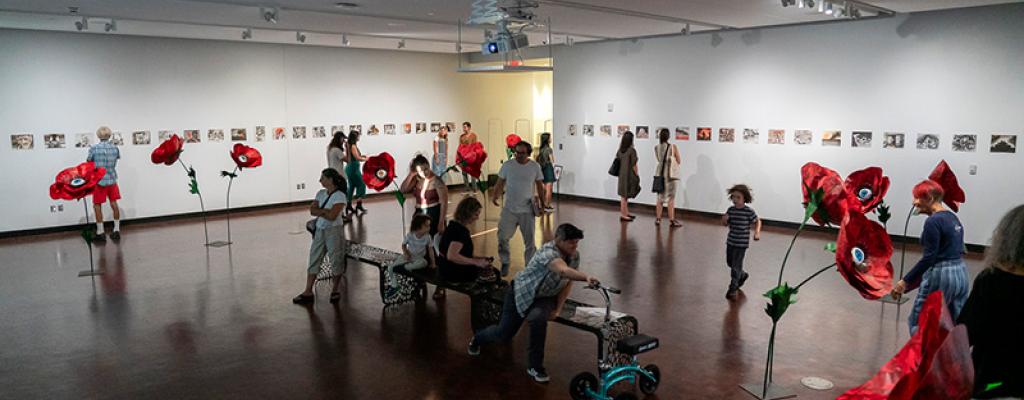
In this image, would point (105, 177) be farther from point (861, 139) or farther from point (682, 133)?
point (861, 139)

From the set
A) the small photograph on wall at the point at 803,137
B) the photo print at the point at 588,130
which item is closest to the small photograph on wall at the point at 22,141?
the photo print at the point at 588,130

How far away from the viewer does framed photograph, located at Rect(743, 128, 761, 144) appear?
42.8ft

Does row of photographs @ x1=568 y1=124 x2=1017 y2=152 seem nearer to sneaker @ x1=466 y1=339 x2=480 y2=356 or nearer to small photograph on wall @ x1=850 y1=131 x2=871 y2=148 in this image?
small photograph on wall @ x1=850 y1=131 x2=871 y2=148

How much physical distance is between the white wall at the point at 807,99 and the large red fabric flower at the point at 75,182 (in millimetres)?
9630

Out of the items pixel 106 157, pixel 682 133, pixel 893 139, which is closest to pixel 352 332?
pixel 106 157

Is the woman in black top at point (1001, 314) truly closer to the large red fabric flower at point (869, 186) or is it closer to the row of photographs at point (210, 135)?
the large red fabric flower at point (869, 186)

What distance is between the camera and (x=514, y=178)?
8430 millimetres

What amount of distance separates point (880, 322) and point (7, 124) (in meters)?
13.4

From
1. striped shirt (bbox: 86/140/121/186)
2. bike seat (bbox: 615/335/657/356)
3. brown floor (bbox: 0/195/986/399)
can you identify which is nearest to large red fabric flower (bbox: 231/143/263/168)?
brown floor (bbox: 0/195/986/399)

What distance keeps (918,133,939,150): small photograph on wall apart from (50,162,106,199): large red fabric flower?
11525 millimetres

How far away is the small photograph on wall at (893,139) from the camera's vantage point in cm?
1123

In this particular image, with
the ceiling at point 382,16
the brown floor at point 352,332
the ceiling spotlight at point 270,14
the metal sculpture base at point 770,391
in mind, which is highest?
the ceiling at point 382,16

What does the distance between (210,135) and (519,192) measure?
8867mm

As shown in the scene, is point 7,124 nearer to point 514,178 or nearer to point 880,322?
point 514,178
